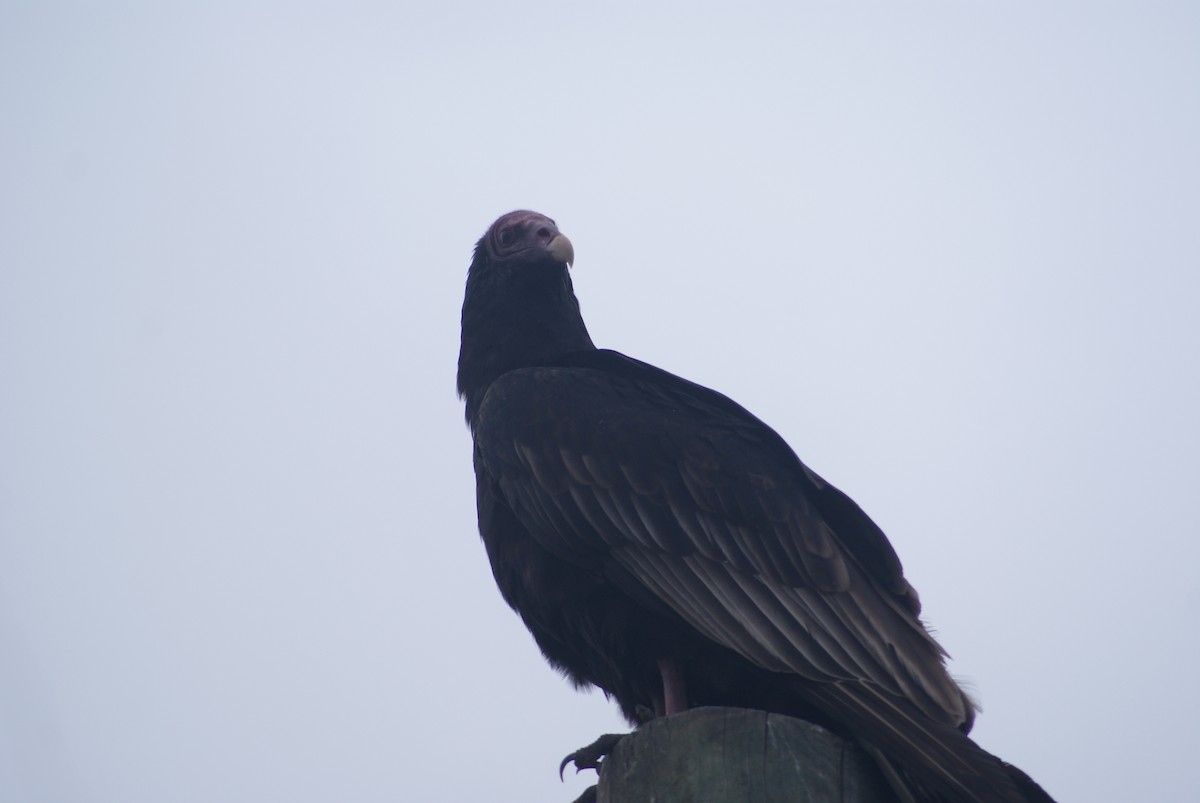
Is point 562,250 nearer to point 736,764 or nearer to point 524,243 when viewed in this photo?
point 524,243

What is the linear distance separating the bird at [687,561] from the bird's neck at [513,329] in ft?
1.92

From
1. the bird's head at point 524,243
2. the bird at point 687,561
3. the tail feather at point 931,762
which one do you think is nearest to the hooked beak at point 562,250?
the bird's head at point 524,243

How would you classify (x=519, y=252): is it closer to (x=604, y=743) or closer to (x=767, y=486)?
(x=767, y=486)

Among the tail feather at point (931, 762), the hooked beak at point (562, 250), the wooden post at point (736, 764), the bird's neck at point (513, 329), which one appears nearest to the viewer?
the wooden post at point (736, 764)

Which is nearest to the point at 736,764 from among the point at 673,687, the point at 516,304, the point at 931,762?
the point at 931,762

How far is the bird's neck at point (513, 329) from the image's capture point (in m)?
5.34

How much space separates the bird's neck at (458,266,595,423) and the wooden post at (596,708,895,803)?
2.43 meters

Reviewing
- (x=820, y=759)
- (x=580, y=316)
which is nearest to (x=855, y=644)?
(x=820, y=759)

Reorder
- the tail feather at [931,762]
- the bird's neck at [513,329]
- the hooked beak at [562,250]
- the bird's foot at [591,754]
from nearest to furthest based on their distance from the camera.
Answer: the tail feather at [931,762] < the bird's foot at [591,754] < the bird's neck at [513,329] < the hooked beak at [562,250]

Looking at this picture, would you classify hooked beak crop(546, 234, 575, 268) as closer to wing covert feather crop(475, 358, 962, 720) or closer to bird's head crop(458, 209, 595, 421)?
bird's head crop(458, 209, 595, 421)

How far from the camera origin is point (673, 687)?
3895 millimetres

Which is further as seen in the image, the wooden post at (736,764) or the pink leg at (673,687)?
the pink leg at (673,687)

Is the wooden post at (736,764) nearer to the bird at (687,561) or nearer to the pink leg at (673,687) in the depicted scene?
the bird at (687,561)

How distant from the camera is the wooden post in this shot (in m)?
2.71
